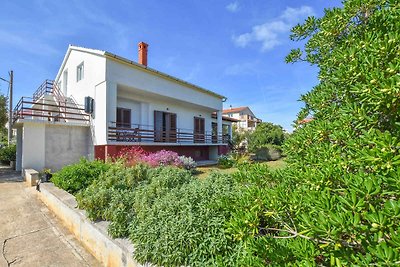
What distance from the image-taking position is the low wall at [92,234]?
128 inches

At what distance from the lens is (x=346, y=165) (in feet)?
4.39

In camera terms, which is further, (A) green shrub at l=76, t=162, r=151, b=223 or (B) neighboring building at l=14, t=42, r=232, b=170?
(B) neighboring building at l=14, t=42, r=232, b=170

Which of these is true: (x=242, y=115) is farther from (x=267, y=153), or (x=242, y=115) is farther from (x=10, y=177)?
(x=10, y=177)

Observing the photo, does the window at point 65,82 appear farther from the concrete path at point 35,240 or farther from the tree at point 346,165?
the tree at point 346,165

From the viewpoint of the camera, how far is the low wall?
10.7 feet

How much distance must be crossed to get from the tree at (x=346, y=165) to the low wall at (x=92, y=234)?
2.15 metres

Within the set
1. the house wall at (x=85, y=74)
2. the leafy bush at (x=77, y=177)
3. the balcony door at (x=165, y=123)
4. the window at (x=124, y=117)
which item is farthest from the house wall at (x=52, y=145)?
the leafy bush at (x=77, y=177)

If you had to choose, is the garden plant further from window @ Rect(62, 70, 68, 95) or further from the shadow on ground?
window @ Rect(62, 70, 68, 95)

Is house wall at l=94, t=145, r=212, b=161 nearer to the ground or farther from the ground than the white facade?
nearer to the ground

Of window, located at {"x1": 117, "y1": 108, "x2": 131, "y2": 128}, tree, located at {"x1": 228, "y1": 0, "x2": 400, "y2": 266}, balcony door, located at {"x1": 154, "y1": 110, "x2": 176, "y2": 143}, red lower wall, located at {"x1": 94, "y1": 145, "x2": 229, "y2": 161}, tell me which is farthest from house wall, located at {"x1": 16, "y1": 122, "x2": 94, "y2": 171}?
tree, located at {"x1": 228, "y1": 0, "x2": 400, "y2": 266}

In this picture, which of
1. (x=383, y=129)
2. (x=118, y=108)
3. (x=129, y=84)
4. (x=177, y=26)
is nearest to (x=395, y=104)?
(x=383, y=129)

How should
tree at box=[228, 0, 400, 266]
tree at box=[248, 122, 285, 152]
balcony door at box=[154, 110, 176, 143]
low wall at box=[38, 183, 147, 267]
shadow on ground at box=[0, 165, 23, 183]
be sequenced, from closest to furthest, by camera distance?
tree at box=[228, 0, 400, 266] < low wall at box=[38, 183, 147, 267] < shadow on ground at box=[0, 165, 23, 183] < balcony door at box=[154, 110, 176, 143] < tree at box=[248, 122, 285, 152]

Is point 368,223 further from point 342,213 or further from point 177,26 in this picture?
point 177,26

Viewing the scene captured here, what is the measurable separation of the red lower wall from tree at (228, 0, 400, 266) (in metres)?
11.3
